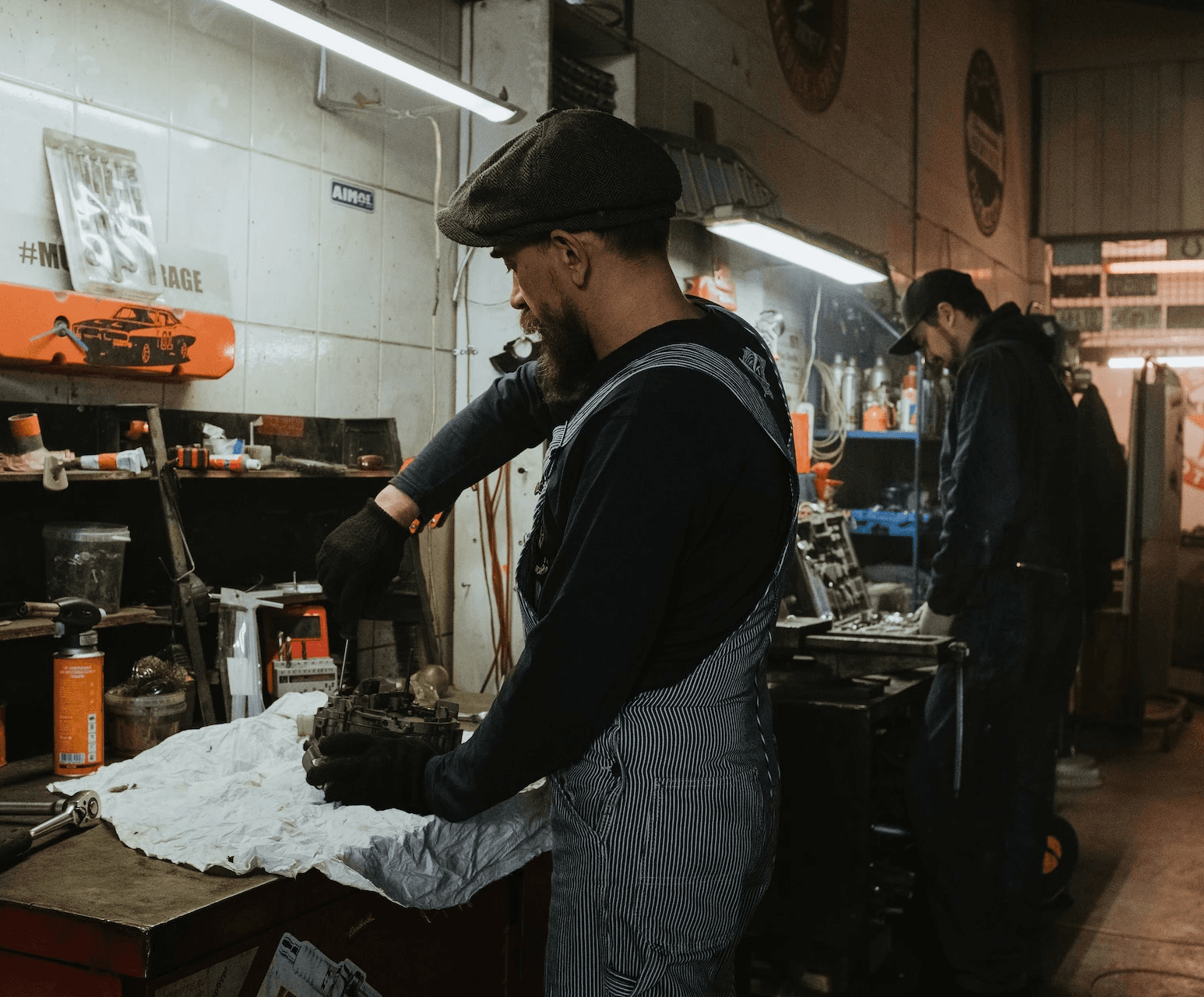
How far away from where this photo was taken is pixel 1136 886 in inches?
160

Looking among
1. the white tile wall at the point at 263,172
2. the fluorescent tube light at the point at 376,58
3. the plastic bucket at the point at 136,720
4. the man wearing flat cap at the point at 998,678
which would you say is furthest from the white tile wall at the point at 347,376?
the man wearing flat cap at the point at 998,678

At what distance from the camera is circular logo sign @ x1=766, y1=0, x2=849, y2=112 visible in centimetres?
510

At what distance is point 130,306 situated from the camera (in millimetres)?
2266

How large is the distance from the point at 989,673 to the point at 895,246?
364cm

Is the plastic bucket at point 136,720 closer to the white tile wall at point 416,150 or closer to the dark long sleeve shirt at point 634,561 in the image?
the dark long sleeve shirt at point 634,561

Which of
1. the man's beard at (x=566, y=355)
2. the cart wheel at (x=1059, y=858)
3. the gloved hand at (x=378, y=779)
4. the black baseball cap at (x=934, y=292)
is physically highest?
the black baseball cap at (x=934, y=292)

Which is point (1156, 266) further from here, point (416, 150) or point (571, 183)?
point (571, 183)

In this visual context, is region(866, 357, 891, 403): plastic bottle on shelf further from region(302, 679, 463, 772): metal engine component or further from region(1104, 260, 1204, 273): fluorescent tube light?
region(1104, 260, 1204, 273): fluorescent tube light

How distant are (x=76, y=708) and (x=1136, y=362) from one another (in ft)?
27.7

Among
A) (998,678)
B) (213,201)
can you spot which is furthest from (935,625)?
(213,201)

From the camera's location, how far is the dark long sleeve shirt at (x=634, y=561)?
47.9 inches

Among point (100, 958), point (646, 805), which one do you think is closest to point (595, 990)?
point (646, 805)

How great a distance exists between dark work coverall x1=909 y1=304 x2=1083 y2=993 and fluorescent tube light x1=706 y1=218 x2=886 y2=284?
878 mm

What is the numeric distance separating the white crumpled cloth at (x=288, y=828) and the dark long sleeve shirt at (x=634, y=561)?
434mm
